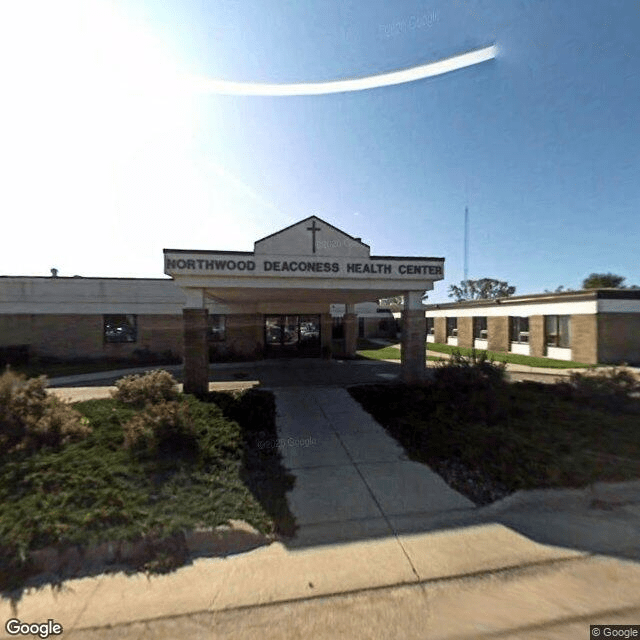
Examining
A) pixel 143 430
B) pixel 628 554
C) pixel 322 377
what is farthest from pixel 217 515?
pixel 322 377

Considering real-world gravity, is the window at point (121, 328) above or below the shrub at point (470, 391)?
above

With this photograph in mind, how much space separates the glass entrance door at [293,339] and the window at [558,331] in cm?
1381

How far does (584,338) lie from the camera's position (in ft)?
57.6

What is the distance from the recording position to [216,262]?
27.9 ft

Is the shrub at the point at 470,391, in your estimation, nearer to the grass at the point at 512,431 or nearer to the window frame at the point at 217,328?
the grass at the point at 512,431

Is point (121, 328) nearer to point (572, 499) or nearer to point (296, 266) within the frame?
point (296, 266)

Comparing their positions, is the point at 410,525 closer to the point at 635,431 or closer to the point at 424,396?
the point at 424,396

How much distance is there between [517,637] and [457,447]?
326cm

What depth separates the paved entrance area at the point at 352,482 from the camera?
Result: 3.89 m

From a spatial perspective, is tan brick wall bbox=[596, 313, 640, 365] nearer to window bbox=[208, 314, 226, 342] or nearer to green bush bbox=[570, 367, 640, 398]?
green bush bbox=[570, 367, 640, 398]

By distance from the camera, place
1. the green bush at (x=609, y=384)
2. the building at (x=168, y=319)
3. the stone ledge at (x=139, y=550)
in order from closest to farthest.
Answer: the stone ledge at (x=139, y=550) → the green bush at (x=609, y=384) → the building at (x=168, y=319)

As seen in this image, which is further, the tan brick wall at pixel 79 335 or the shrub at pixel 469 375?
the tan brick wall at pixel 79 335

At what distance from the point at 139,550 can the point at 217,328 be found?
14.9m

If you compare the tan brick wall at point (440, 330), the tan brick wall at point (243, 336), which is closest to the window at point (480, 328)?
the tan brick wall at point (440, 330)
